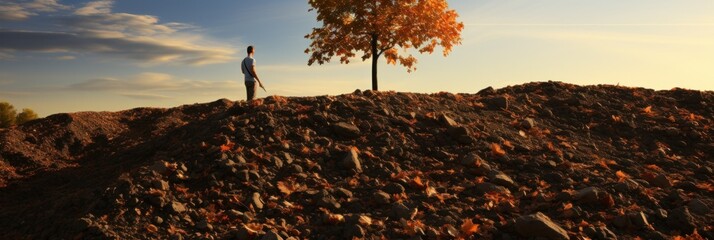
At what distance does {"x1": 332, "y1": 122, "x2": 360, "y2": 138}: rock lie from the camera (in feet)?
32.6

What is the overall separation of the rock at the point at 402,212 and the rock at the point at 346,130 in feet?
9.15

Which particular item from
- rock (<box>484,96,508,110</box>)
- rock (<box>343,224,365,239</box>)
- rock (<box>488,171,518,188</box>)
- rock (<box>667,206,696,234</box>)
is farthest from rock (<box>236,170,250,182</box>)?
rock (<box>484,96,508,110</box>)

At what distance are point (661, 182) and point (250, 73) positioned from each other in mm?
9268

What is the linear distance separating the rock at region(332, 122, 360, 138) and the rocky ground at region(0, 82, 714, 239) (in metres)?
0.02

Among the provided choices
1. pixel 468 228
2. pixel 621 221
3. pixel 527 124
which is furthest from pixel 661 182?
pixel 468 228

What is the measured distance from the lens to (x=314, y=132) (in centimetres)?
997

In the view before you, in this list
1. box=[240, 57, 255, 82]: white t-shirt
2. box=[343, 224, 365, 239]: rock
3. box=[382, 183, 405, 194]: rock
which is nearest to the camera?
box=[343, 224, 365, 239]: rock

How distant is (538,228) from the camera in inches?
265

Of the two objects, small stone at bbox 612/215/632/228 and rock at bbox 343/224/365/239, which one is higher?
rock at bbox 343/224/365/239

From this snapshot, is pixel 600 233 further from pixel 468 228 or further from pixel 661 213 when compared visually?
pixel 468 228

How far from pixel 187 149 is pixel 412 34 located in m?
13.4

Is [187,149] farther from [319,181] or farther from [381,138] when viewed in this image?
[381,138]

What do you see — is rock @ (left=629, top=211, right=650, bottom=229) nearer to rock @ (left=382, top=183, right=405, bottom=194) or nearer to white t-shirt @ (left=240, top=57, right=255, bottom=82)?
rock @ (left=382, top=183, right=405, bottom=194)

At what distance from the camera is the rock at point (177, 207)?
7332 millimetres
